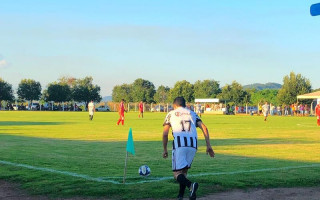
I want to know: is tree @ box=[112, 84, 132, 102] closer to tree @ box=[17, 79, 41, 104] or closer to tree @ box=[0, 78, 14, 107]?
tree @ box=[17, 79, 41, 104]

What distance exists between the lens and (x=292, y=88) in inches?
3541

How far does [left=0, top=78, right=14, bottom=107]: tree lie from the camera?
4505 inches

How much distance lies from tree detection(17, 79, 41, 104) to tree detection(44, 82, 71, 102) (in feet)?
9.36

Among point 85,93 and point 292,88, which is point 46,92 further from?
point 292,88

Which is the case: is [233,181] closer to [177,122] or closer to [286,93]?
[177,122]

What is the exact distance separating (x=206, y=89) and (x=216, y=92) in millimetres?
3946

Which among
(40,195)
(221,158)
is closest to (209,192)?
(40,195)

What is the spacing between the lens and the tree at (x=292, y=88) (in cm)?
8988

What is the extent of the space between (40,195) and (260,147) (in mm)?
11019

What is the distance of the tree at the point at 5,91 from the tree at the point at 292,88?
6648 cm

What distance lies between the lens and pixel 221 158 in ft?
47.4

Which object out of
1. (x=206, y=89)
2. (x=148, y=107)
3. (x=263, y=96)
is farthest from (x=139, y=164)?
(x=263, y=96)

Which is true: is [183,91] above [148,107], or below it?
Result: above

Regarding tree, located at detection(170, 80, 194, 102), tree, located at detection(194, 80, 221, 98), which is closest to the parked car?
tree, located at detection(170, 80, 194, 102)
